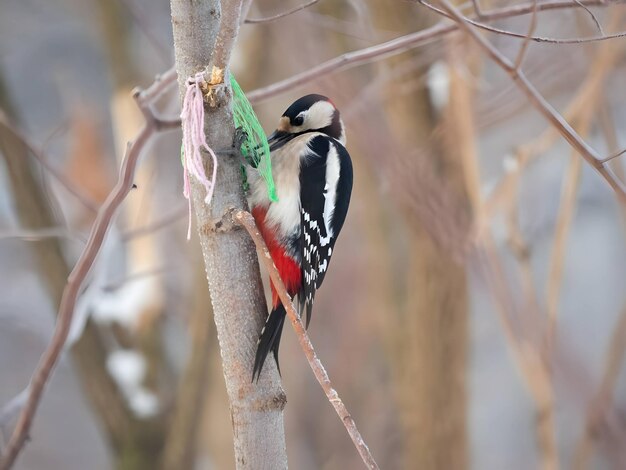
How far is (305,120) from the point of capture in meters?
1.62

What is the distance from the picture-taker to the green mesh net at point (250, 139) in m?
1.22

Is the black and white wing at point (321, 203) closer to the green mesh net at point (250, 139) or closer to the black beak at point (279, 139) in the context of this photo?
the black beak at point (279, 139)

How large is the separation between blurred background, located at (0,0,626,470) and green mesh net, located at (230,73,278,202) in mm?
222

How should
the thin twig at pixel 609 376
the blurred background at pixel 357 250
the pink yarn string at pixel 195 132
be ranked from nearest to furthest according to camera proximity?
the pink yarn string at pixel 195 132 < the blurred background at pixel 357 250 < the thin twig at pixel 609 376

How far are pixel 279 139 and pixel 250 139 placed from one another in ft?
1.31

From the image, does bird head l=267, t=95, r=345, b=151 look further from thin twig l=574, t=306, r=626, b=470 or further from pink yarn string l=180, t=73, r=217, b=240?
thin twig l=574, t=306, r=626, b=470

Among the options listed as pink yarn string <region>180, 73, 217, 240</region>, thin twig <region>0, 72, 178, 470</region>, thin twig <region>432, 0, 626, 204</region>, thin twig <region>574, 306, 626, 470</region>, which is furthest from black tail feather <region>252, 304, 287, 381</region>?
thin twig <region>574, 306, 626, 470</region>

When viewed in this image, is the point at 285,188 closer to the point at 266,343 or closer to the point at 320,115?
the point at 320,115

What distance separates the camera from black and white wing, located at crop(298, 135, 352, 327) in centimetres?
150

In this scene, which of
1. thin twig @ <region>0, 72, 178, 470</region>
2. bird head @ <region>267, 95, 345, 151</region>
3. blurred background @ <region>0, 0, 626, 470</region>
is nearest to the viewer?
thin twig @ <region>0, 72, 178, 470</region>

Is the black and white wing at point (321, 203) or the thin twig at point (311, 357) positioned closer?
the thin twig at point (311, 357)

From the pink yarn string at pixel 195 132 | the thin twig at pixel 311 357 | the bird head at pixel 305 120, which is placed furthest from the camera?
the bird head at pixel 305 120

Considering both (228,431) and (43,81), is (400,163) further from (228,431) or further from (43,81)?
(43,81)

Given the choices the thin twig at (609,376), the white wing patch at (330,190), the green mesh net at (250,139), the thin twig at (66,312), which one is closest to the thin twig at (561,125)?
the green mesh net at (250,139)
